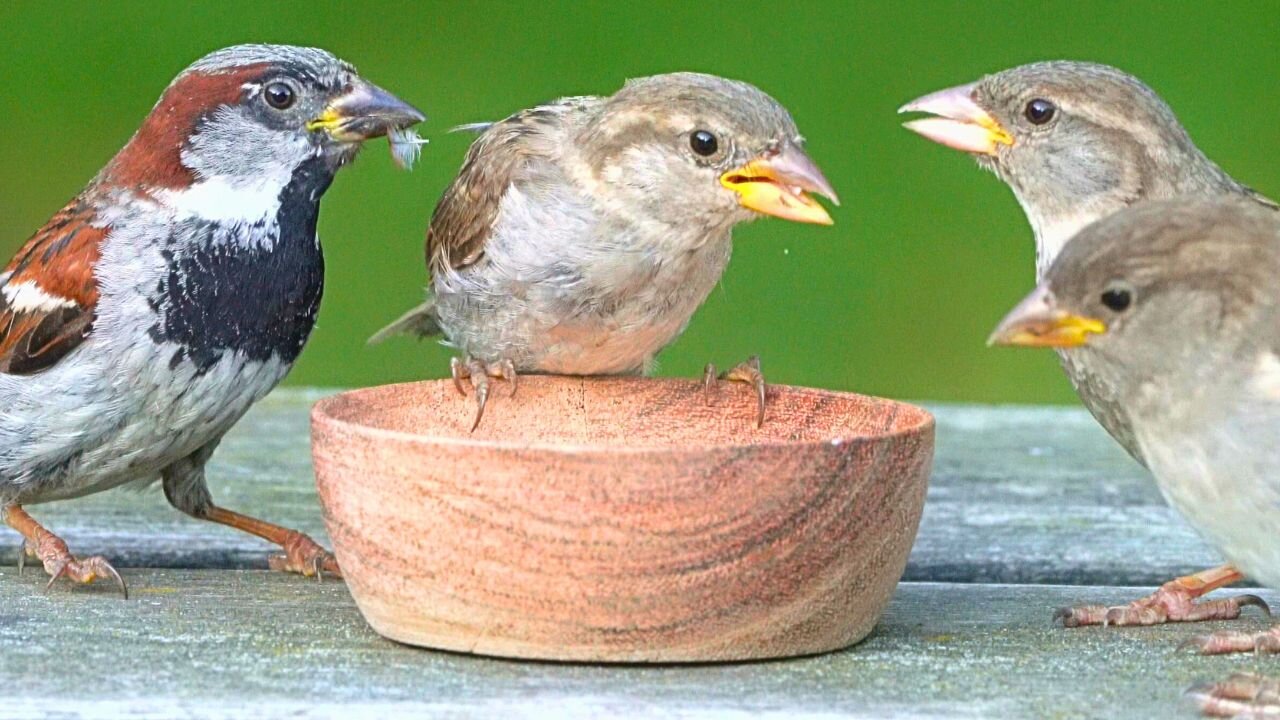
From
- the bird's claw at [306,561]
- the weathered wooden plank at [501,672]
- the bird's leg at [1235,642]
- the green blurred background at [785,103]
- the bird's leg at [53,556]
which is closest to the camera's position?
the weathered wooden plank at [501,672]

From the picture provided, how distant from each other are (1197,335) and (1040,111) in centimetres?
88

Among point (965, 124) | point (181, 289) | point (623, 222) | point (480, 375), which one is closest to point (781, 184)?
point (623, 222)

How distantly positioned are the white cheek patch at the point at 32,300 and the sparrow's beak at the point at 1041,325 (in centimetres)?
149

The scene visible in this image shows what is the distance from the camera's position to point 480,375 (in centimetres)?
301

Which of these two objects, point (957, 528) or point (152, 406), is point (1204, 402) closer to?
point (957, 528)

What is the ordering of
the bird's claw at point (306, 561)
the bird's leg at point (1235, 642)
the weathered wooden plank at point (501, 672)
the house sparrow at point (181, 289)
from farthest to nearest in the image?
the house sparrow at point (181, 289), the bird's claw at point (306, 561), the bird's leg at point (1235, 642), the weathered wooden plank at point (501, 672)

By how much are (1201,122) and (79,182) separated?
3.70 m

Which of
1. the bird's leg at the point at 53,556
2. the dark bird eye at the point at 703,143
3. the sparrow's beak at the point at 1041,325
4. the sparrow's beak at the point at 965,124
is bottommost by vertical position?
the bird's leg at the point at 53,556

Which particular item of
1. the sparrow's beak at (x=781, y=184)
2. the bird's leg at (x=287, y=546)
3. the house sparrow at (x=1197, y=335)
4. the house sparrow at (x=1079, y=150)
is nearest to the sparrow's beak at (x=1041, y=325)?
the house sparrow at (x=1197, y=335)

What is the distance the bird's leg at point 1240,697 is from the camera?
218 cm

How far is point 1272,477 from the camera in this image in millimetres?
2377

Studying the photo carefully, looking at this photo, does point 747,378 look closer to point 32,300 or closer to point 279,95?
point 279,95

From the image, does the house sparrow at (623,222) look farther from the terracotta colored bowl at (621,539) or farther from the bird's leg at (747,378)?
the terracotta colored bowl at (621,539)

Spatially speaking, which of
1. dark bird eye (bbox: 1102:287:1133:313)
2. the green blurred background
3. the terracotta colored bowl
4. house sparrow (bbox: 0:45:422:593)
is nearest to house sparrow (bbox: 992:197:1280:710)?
dark bird eye (bbox: 1102:287:1133:313)
